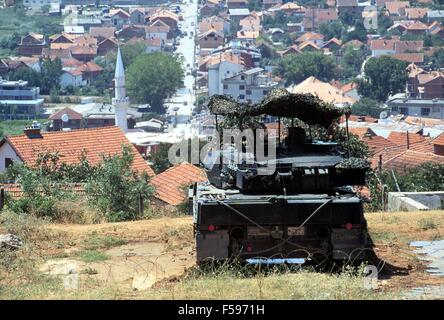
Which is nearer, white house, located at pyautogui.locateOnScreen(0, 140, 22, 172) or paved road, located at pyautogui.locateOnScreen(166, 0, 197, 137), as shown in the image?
white house, located at pyautogui.locateOnScreen(0, 140, 22, 172)

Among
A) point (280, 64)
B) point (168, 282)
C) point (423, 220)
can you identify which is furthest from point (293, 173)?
point (280, 64)

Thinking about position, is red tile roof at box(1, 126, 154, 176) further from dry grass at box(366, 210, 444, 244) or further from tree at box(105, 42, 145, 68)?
tree at box(105, 42, 145, 68)

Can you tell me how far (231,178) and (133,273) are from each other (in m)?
1.28

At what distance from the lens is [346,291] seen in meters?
8.56

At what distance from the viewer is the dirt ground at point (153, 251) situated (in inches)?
396

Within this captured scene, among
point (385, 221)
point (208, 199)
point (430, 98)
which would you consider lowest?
point (430, 98)

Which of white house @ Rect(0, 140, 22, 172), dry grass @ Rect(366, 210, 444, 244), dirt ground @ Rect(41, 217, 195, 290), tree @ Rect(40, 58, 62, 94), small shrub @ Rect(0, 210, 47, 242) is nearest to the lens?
dirt ground @ Rect(41, 217, 195, 290)

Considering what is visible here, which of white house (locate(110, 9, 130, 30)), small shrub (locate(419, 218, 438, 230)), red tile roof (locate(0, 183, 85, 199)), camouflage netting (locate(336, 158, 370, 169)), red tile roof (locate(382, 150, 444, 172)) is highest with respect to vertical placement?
camouflage netting (locate(336, 158, 370, 169))

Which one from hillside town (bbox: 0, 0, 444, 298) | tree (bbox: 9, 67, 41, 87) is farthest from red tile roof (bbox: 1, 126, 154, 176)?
tree (bbox: 9, 67, 41, 87)

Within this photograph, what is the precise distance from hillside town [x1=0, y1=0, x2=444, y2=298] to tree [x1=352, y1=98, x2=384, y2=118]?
0.13 m

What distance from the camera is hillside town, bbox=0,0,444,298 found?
2086cm

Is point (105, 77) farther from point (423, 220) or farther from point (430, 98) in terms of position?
point (423, 220)

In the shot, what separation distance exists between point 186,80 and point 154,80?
8.51 meters
